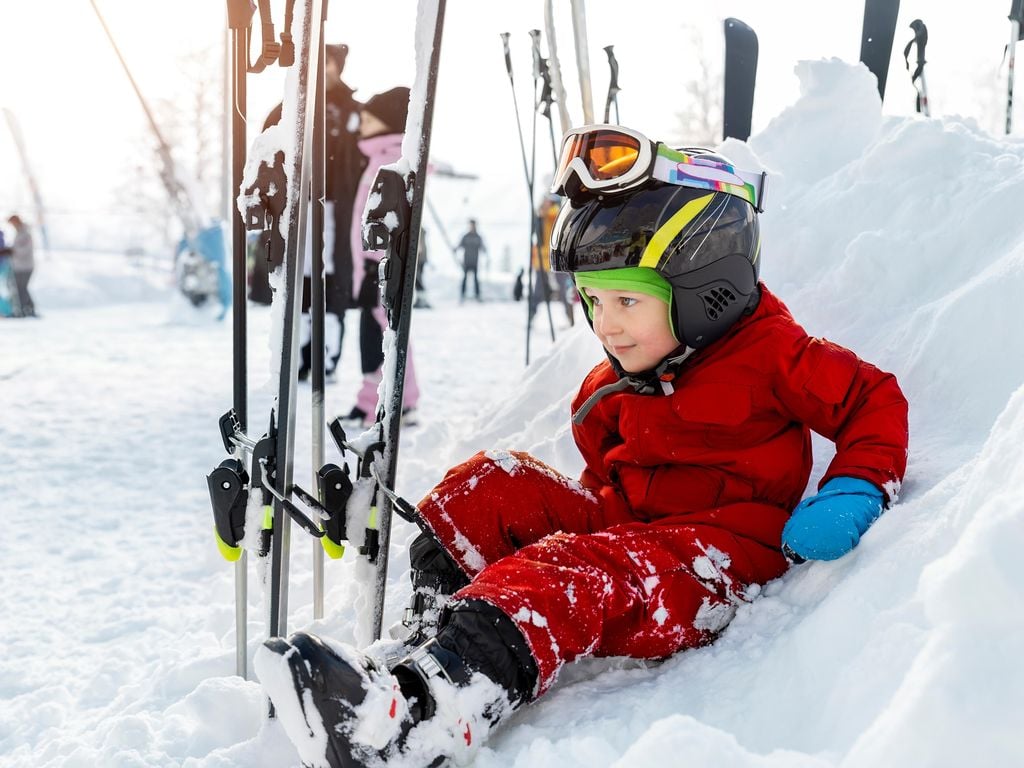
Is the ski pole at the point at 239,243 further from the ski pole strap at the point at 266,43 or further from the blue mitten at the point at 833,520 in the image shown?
the blue mitten at the point at 833,520

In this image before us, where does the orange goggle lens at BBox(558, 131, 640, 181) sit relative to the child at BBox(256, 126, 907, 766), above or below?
above

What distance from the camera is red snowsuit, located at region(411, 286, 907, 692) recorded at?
1.49 meters

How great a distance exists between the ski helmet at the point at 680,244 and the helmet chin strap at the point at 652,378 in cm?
5

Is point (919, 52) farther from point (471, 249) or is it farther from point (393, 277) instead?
point (471, 249)

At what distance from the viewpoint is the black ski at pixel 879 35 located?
11.5 ft

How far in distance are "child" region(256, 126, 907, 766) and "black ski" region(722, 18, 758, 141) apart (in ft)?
6.91

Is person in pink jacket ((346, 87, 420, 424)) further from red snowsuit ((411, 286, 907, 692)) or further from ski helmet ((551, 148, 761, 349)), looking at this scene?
ski helmet ((551, 148, 761, 349))

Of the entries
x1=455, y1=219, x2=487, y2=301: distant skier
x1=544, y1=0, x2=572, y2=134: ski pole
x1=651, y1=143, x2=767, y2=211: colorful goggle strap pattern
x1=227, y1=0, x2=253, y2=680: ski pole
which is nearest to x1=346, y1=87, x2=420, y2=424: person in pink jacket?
x1=544, y1=0, x2=572, y2=134: ski pole

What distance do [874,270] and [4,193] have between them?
39.6 metres

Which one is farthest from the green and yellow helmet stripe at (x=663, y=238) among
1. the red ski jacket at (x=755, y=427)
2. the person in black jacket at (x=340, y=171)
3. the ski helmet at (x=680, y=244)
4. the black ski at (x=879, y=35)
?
the person in black jacket at (x=340, y=171)

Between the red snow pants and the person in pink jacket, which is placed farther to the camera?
the person in pink jacket

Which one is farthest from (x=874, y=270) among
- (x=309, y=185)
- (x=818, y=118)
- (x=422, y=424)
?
(x=422, y=424)

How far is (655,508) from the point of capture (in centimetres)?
186

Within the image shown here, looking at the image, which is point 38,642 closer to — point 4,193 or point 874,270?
point 874,270
